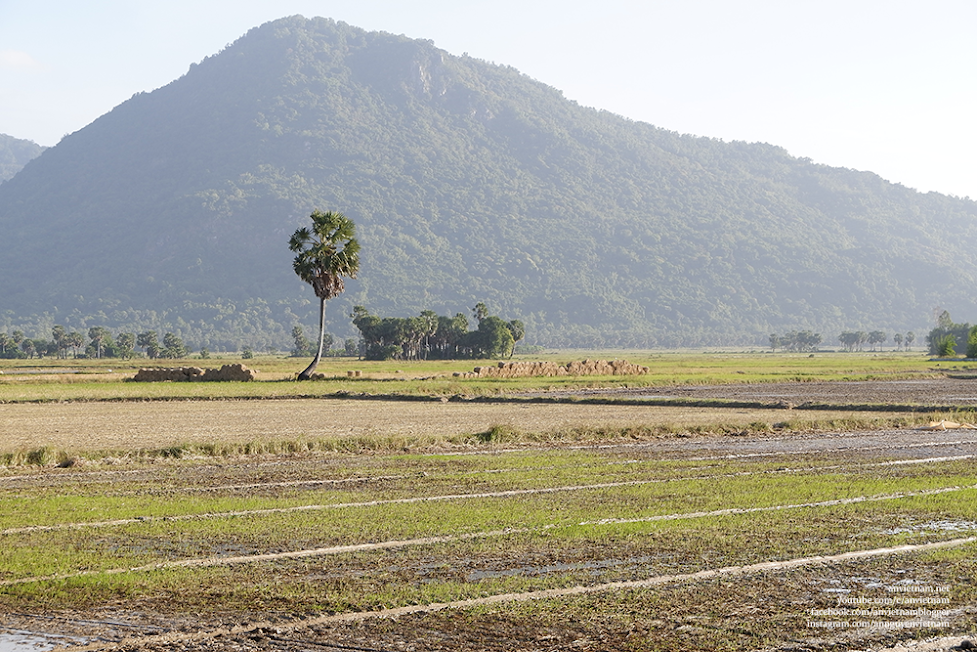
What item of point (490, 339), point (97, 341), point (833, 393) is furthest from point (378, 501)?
point (97, 341)

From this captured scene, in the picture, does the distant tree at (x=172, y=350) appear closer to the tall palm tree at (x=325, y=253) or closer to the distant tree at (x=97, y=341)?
the distant tree at (x=97, y=341)

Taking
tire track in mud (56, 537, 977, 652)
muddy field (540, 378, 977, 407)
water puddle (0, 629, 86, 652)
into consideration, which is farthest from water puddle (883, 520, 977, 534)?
muddy field (540, 378, 977, 407)

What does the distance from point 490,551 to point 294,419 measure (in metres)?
25.7

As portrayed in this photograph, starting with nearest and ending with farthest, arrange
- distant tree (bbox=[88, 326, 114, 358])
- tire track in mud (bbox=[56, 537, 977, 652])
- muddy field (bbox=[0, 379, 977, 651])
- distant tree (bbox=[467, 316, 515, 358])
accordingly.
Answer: tire track in mud (bbox=[56, 537, 977, 652])
muddy field (bbox=[0, 379, 977, 651])
distant tree (bbox=[467, 316, 515, 358])
distant tree (bbox=[88, 326, 114, 358])

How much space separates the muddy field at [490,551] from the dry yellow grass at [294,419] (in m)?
5.77

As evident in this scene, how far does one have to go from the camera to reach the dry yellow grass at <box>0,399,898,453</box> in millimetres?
30281

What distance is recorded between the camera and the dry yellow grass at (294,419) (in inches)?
1192

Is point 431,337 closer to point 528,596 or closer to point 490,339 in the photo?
point 490,339

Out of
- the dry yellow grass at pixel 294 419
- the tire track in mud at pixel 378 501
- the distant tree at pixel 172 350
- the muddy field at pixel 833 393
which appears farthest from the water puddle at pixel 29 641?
the distant tree at pixel 172 350

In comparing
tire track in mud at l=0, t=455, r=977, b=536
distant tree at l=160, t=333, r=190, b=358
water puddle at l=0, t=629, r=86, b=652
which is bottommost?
water puddle at l=0, t=629, r=86, b=652

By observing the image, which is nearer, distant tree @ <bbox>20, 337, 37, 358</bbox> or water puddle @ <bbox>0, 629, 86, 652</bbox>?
water puddle @ <bbox>0, 629, 86, 652</bbox>

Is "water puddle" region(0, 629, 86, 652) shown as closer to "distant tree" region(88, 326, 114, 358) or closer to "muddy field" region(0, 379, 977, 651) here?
"muddy field" region(0, 379, 977, 651)

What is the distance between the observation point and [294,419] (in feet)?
125

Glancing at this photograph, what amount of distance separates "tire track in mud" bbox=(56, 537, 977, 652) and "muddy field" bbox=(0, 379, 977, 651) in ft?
0.13
